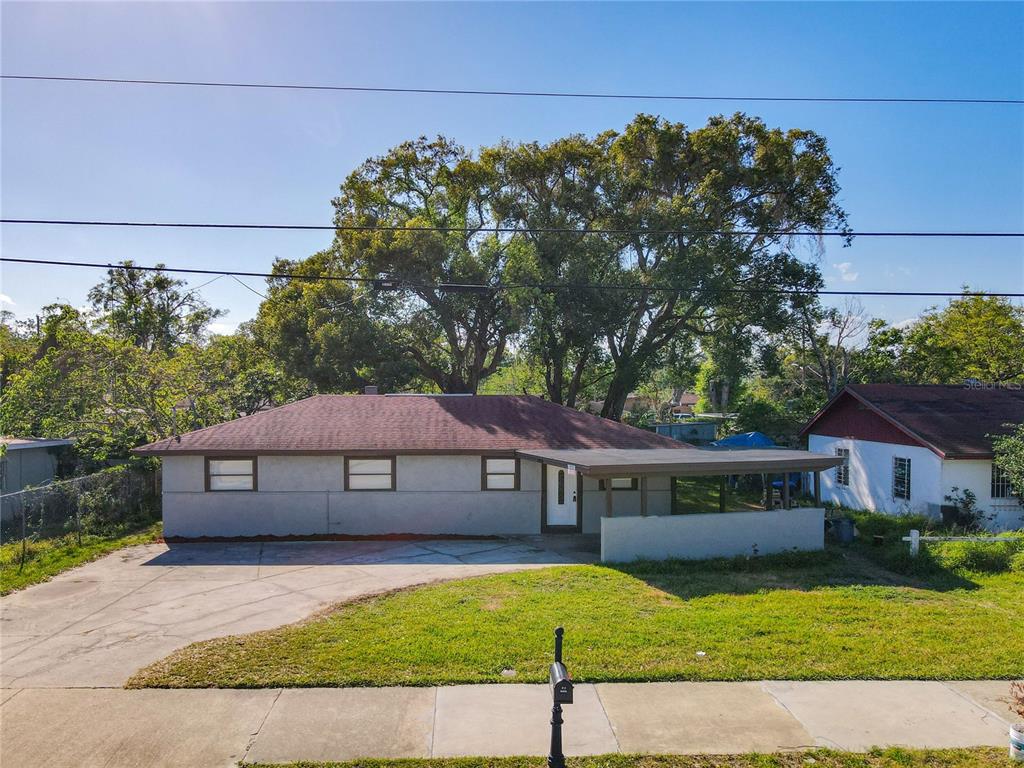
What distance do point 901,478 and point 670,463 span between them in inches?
407

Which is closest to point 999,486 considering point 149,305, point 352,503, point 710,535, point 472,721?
point 710,535

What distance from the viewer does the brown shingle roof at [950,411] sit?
17656mm

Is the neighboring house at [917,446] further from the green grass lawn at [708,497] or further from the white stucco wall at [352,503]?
the white stucco wall at [352,503]

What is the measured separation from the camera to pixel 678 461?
46.3 ft

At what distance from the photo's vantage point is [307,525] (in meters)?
16.3

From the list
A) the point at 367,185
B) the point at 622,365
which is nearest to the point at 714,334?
the point at 622,365

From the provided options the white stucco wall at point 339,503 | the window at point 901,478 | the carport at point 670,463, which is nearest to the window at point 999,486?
the window at point 901,478

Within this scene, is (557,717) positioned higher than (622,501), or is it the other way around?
(557,717)

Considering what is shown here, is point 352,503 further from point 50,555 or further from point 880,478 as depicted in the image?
point 880,478

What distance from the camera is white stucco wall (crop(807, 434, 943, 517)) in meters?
18.1

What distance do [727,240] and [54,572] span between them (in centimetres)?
2397

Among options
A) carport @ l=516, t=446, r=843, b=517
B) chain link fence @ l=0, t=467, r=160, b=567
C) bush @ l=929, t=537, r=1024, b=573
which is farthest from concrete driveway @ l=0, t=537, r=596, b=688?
bush @ l=929, t=537, r=1024, b=573

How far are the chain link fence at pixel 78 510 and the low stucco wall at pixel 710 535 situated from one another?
12204 mm

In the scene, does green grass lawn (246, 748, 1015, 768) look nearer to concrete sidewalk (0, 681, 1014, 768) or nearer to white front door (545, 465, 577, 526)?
concrete sidewalk (0, 681, 1014, 768)
